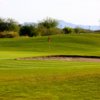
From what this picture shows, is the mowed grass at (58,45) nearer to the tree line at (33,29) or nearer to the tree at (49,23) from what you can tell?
the tree line at (33,29)

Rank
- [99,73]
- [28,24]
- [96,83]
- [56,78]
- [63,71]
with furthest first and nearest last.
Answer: [28,24] → [63,71] → [99,73] → [56,78] → [96,83]

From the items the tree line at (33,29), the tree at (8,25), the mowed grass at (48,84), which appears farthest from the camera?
the tree at (8,25)

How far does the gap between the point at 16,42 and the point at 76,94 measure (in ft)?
156

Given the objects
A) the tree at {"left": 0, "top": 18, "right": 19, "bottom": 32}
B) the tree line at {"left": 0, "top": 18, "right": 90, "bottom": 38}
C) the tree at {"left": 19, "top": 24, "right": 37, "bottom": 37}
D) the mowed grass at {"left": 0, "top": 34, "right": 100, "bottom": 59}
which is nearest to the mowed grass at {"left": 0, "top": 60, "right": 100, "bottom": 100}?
the mowed grass at {"left": 0, "top": 34, "right": 100, "bottom": 59}

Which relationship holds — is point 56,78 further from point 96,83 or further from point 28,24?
point 28,24

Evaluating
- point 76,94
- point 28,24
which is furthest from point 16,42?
point 76,94

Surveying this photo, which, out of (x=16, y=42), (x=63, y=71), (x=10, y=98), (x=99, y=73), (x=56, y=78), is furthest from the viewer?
(x=16, y=42)

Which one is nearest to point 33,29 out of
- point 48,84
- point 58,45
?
point 58,45

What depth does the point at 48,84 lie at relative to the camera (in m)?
18.1

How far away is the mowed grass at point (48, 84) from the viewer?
15430mm

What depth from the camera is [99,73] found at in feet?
70.6

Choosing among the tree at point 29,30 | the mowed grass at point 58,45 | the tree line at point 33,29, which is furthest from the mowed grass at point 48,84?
the tree at point 29,30

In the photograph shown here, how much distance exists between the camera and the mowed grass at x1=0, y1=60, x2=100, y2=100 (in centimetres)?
1543

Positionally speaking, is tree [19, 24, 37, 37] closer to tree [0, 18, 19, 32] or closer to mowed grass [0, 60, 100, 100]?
tree [0, 18, 19, 32]
